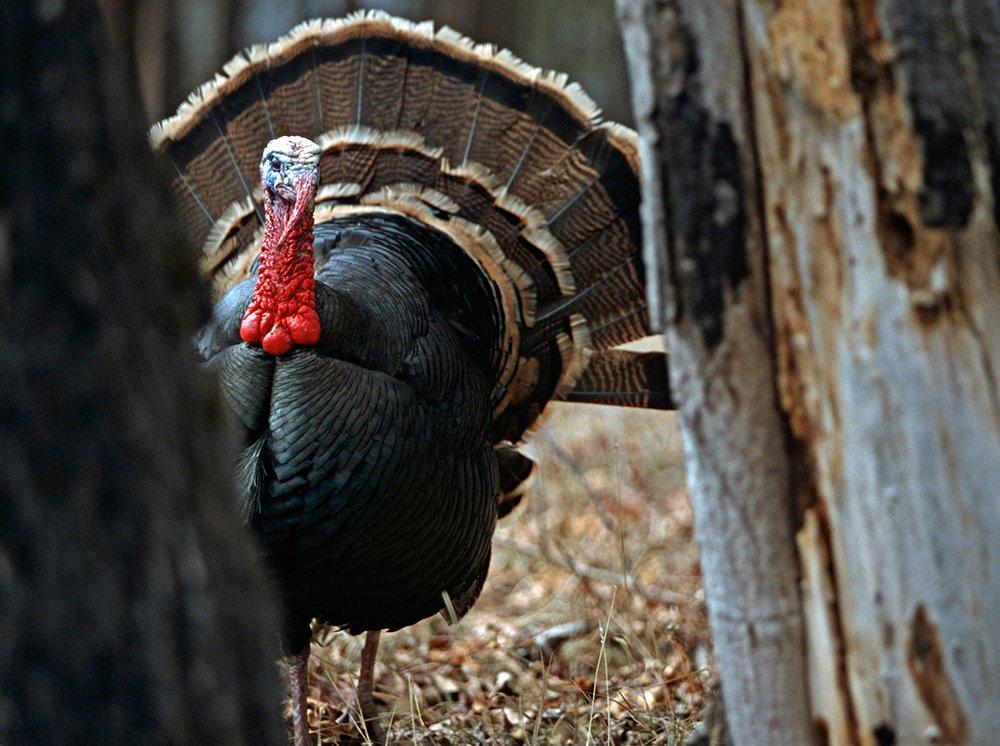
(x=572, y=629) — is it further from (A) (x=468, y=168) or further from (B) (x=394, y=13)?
(B) (x=394, y=13)

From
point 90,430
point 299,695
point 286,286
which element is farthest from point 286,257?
point 90,430

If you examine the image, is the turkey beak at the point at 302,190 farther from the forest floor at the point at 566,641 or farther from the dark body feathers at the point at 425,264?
the forest floor at the point at 566,641

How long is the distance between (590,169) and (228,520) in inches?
102

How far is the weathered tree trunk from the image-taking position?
1.79m

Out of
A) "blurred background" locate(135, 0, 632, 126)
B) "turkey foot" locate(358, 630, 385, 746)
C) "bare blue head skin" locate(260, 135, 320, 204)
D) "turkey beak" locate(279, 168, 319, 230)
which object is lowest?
"turkey foot" locate(358, 630, 385, 746)

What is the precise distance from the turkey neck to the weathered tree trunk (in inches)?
64.0

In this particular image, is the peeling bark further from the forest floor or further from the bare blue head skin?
the bare blue head skin

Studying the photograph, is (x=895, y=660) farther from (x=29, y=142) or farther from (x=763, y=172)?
(x=29, y=142)

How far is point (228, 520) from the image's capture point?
5.42 feet

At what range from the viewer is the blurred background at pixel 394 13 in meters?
9.14

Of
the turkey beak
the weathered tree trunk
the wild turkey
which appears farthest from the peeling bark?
the turkey beak

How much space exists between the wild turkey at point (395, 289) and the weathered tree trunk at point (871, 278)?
161 centimetres

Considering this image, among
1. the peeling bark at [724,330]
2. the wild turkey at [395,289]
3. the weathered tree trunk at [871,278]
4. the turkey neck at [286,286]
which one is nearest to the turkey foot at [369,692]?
the wild turkey at [395,289]

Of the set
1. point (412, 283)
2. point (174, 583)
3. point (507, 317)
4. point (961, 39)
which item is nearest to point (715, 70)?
point (961, 39)
